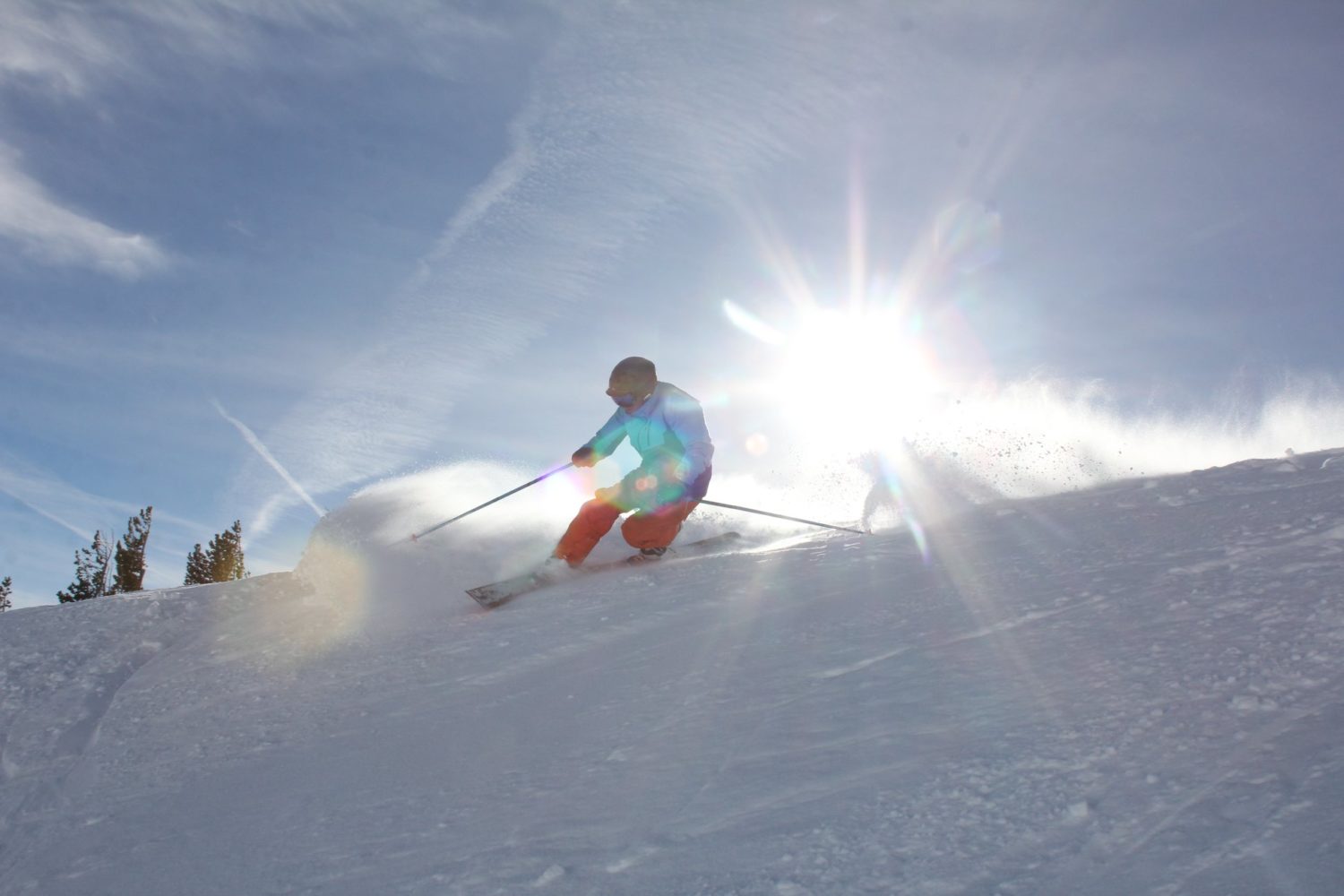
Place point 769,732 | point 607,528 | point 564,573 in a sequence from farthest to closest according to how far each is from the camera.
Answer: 1. point 607,528
2. point 564,573
3. point 769,732

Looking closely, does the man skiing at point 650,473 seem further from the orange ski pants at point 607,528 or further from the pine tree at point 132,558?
the pine tree at point 132,558

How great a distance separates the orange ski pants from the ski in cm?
12

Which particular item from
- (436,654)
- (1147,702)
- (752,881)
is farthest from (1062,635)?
(436,654)

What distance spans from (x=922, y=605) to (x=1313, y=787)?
2.12 meters

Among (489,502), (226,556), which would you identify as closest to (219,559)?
(226,556)

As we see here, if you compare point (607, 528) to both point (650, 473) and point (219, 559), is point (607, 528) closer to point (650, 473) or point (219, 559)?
point (650, 473)

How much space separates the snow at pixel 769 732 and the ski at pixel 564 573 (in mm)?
886

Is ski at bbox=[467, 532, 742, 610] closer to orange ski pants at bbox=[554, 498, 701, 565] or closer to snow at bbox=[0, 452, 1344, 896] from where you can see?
orange ski pants at bbox=[554, 498, 701, 565]

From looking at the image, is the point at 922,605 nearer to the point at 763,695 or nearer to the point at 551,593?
the point at 763,695

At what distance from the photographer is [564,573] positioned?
23.8 feet

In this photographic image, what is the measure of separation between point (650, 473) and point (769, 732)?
4707mm

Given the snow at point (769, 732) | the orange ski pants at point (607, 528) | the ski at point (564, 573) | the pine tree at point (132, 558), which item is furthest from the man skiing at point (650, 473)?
the pine tree at point (132, 558)

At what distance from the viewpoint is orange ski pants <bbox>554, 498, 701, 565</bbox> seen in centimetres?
739

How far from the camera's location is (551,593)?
21.1 ft
